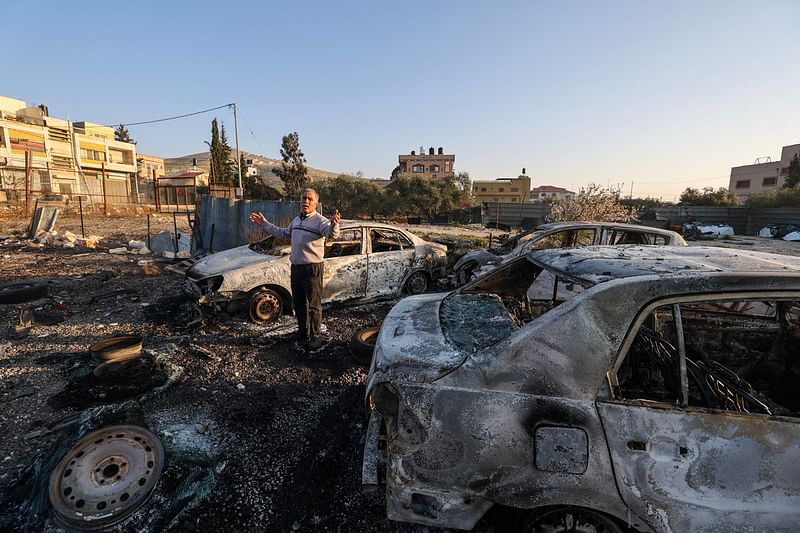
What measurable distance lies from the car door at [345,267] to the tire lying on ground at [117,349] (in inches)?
93.7

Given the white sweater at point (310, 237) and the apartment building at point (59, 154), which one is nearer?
the white sweater at point (310, 237)

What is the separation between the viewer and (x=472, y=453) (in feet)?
5.60

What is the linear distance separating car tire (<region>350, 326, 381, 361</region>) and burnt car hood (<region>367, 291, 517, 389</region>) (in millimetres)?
1120

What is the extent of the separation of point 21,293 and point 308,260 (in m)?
5.28

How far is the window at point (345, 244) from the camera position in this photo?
5707mm

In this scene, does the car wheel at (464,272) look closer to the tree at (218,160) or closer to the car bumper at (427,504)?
the car bumper at (427,504)

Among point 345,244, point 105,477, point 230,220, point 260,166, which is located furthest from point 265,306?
point 260,166

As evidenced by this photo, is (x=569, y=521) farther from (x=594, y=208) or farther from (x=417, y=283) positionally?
(x=594, y=208)

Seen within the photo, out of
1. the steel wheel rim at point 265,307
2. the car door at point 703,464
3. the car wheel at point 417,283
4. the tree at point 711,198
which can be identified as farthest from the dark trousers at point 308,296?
the tree at point 711,198

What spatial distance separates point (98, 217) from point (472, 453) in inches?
923

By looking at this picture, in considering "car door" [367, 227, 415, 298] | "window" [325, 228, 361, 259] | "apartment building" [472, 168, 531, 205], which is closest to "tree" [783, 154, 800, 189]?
"apartment building" [472, 168, 531, 205]

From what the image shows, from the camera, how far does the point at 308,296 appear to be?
460 centimetres

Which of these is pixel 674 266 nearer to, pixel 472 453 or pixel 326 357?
pixel 472 453

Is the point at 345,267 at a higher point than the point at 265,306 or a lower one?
higher
